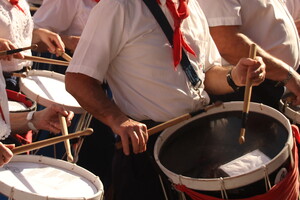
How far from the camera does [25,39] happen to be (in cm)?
413

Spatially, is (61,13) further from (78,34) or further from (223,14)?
(223,14)

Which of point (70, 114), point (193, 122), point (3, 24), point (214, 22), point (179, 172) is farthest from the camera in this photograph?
point (3, 24)

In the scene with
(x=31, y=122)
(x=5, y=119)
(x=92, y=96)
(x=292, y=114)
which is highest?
(x=92, y=96)

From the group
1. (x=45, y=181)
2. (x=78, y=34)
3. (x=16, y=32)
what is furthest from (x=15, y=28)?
(x=45, y=181)

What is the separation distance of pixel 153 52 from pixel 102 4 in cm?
30

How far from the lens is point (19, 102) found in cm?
370

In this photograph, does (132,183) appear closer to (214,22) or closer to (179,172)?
(179,172)

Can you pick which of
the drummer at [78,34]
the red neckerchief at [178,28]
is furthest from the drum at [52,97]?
the red neckerchief at [178,28]

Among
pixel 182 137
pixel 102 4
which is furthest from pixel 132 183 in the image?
pixel 102 4

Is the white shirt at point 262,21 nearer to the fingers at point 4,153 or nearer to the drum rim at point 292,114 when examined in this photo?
the drum rim at point 292,114

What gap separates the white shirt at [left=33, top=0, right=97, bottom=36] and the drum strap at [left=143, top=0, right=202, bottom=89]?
1788 mm

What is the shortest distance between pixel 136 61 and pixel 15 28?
4.30 ft

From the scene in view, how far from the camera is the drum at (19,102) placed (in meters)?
3.57

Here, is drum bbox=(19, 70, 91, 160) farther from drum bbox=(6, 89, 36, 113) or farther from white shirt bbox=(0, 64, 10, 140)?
white shirt bbox=(0, 64, 10, 140)
